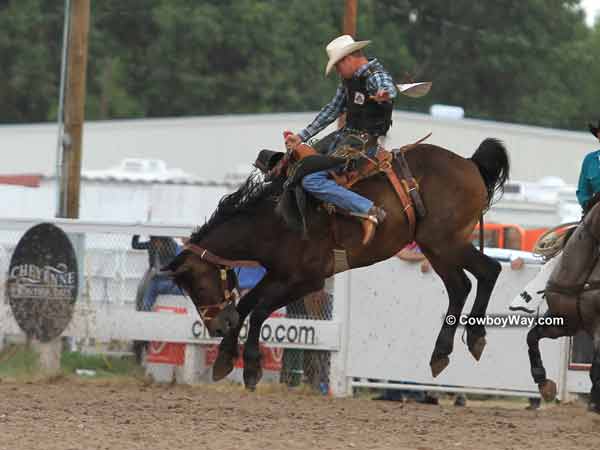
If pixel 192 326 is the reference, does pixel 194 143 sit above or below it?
above

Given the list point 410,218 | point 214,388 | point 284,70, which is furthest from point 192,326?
point 284,70

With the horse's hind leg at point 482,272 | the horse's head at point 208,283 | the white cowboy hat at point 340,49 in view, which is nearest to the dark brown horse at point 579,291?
the horse's hind leg at point 482,272

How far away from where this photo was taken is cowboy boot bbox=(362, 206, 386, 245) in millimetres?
9750

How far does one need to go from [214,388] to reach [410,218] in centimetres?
346

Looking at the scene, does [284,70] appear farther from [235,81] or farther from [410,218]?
[410,218]

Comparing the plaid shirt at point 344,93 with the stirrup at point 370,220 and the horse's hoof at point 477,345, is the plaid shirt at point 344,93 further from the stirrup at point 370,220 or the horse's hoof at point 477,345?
the horse's hoof at point 477,345

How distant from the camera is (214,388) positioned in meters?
12.7

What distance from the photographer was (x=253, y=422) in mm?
9750

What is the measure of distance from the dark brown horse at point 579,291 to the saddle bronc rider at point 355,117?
5.11ft

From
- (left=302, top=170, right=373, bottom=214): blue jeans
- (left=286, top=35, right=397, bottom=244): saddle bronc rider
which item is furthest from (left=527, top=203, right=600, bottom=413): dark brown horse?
(left=302, top=170, right=373, bottom=214): blue jeans

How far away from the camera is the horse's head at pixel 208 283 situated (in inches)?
407

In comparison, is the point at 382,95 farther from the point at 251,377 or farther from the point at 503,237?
the point at 503,237

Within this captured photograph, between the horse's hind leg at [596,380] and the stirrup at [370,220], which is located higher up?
the stirrup at [370,220]

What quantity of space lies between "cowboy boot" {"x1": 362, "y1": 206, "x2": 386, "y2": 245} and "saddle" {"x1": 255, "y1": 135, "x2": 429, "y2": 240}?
0.12m
